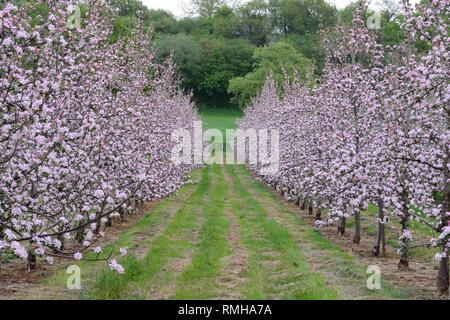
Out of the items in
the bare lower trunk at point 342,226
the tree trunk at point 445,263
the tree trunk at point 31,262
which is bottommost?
the bare lower trunk at point 342,226

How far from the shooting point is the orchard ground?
11617mm

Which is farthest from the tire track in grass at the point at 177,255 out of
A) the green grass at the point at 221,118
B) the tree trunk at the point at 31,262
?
the green grass at the point at 221,118

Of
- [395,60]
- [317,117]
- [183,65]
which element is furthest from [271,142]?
[183,65]

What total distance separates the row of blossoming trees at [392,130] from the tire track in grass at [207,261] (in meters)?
3.67

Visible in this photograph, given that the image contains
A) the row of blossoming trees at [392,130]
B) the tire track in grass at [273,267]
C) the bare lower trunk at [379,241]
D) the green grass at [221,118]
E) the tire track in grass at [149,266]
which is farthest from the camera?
the green grass at [221,118]

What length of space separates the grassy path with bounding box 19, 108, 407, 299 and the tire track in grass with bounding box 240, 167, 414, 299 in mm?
23

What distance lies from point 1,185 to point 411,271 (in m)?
10.4

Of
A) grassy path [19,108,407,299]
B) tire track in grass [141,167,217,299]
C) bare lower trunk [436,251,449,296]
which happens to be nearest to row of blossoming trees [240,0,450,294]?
bare lower trunk [436,251,449,296]

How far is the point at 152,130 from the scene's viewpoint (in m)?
21.3

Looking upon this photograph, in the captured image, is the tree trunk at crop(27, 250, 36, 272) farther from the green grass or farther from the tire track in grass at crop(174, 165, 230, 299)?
the green grass

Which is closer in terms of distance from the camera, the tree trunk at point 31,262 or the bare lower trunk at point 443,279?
the bare lower trunk at point 443,279

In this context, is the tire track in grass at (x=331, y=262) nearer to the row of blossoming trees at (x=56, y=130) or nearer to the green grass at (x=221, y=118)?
the row of blossoming trees at (x=56, y=130)

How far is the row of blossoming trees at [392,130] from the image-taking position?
11.3 meters

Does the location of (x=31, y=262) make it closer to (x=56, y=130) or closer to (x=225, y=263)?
(x=225, y=263)
